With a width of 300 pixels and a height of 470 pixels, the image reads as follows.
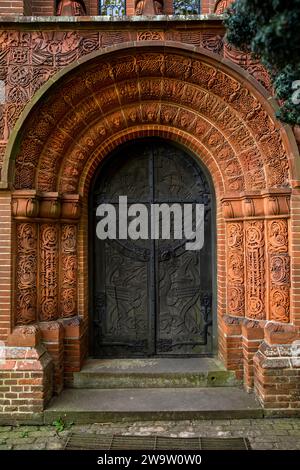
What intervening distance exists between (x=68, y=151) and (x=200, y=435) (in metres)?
3.44

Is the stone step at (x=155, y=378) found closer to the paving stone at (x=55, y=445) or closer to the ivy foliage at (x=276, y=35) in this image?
the paving stone at (x=55, y=445)

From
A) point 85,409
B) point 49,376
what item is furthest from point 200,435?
point 49,376

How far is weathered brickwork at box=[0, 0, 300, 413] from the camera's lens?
12.8 ft

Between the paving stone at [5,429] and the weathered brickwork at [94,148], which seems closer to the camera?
the paving stone at [5,429]

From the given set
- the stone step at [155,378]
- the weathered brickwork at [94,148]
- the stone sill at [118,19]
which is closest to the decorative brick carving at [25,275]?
the weathered brickwork at [94,148]

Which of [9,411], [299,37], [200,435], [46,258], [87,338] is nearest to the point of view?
[299,37]

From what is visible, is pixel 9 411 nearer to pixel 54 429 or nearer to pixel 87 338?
pixel 54 429

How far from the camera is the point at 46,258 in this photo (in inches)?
164

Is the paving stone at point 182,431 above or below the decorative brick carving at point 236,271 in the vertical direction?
below

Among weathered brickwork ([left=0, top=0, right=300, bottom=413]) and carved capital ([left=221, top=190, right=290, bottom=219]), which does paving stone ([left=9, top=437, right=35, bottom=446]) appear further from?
Result: carved capital ([left=221, top=190, right=290, bottom=219])

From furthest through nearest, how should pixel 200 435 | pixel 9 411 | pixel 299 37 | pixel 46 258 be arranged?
1. pixel 46 258
2. pixel 9 411
3. pixel 200 435
4. pixel 299 37

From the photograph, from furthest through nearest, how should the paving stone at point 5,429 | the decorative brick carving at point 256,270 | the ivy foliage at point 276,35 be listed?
1. the decorative brick carving at point 256,270
2. the paving stone at point 5,429
3. the ivy foliage at point 276,35

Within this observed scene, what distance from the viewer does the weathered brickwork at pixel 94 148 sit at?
389 centimetres

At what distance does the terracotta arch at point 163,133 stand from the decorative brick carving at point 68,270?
1 centimetres
